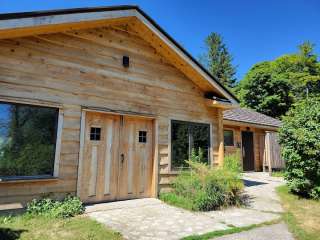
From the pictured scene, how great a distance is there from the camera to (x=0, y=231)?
156 inches

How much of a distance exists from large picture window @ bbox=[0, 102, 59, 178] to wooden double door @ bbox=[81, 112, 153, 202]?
900 millimetres

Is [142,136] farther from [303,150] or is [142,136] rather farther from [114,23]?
[303,150]

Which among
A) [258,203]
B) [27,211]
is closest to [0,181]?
[27,211]

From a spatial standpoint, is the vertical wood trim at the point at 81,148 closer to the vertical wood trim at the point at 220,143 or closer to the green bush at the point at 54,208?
the green bush at the point at 54,208

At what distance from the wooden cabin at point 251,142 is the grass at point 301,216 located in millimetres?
5629

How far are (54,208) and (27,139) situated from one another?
1603mm

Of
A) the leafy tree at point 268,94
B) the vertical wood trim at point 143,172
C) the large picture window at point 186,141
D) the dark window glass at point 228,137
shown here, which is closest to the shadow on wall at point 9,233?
the vertical wood trim at point 143,172

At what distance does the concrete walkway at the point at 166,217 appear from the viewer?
4.45 meters

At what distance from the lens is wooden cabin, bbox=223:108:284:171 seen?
13.5 meters

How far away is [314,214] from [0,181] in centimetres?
711

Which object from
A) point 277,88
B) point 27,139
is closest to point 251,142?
point 27,139

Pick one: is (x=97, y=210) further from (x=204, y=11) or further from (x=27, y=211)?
(x=204, y=11)

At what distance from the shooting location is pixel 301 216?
5.78m

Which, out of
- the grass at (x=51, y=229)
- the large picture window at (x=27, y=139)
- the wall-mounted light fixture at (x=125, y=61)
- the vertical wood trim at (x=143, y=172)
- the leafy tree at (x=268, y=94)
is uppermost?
the leafy tree at (x=268, y=94)
